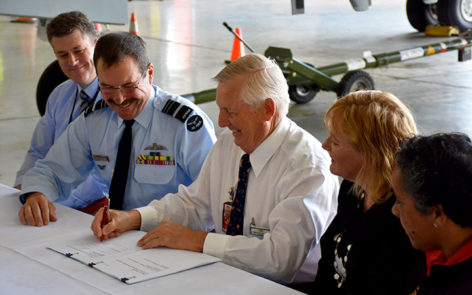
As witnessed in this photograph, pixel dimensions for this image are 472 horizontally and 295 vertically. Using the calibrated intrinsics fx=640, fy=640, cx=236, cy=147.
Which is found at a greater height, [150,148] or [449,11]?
[449,11]

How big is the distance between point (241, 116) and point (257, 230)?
14.8 inches

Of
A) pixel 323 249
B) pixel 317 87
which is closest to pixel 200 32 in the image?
pixel 317 87

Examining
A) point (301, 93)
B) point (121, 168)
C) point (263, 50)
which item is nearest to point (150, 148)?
point (121, 168)

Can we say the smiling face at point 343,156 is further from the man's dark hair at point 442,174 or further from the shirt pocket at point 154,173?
the shirt pocket at point 154,173

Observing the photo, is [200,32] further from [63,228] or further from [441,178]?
[441,178]

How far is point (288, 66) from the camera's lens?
5652mm

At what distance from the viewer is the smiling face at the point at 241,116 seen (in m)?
2.04

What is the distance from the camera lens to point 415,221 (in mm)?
1421

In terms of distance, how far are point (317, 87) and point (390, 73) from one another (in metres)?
2.36

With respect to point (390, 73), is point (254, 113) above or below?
above

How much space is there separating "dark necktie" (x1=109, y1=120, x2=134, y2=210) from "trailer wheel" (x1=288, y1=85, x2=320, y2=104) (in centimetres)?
403

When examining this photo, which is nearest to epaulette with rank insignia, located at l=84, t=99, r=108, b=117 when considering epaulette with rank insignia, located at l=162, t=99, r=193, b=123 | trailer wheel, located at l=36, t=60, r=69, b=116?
epaulette with rank insignia, located at l=162, t=99, r=193, b=123

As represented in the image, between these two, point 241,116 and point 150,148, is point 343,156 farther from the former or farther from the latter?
point 150,148

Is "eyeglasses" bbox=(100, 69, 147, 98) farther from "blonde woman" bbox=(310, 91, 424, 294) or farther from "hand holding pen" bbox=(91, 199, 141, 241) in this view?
"blonde woman" bbox=(310, 91, 424, 294)
